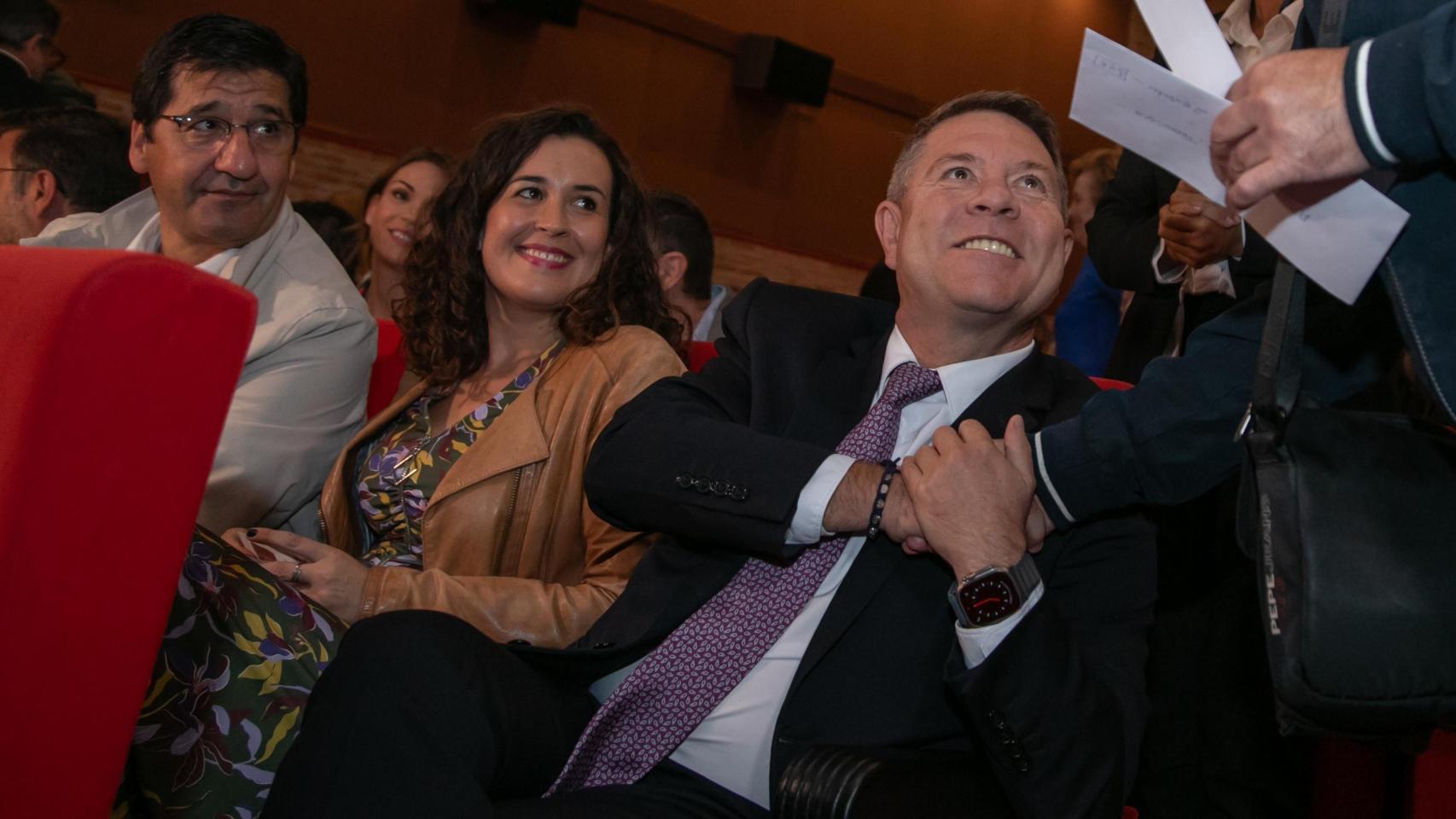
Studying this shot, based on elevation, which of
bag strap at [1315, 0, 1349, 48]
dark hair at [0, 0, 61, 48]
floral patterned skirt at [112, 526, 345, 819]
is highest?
dark hair at [0, 0, 61, 48]

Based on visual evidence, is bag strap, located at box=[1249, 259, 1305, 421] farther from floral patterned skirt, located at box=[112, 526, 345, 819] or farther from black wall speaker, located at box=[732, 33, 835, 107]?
black wall speaker, located at box=[732, 33, 835, 107]

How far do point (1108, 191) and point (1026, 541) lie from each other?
4.35ft

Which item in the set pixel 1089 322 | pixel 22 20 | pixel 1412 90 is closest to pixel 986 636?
pixel 1412 90

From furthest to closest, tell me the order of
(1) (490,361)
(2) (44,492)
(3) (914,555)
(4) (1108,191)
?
(4) (1108,191) → (1) (490,361) → (3) (914,555) → (2) (44,492)

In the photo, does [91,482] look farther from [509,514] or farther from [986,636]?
[509,514]

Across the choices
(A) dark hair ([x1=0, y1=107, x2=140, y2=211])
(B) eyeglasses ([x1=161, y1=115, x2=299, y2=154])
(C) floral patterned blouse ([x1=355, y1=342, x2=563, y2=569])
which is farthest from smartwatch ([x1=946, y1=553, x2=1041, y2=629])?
(A) dark hair ([x1=0, y1=107, x2=140, y2=211])

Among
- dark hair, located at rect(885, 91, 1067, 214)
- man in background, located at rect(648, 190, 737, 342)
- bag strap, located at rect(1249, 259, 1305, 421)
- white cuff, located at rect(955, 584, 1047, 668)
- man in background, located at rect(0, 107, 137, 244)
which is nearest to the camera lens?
bag strap, located at rect(1249, 259, 1305, 421)

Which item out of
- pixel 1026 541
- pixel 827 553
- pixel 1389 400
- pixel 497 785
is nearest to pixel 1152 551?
pixel 1026 541

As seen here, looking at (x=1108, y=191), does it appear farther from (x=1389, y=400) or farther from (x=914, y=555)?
(x=914, y=555)

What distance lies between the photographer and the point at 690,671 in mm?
1482

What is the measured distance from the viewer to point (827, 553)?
5.00 ft

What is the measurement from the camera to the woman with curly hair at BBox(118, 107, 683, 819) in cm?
134

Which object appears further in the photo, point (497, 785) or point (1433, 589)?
point (497, 785)

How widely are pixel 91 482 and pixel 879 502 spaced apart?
814mm
